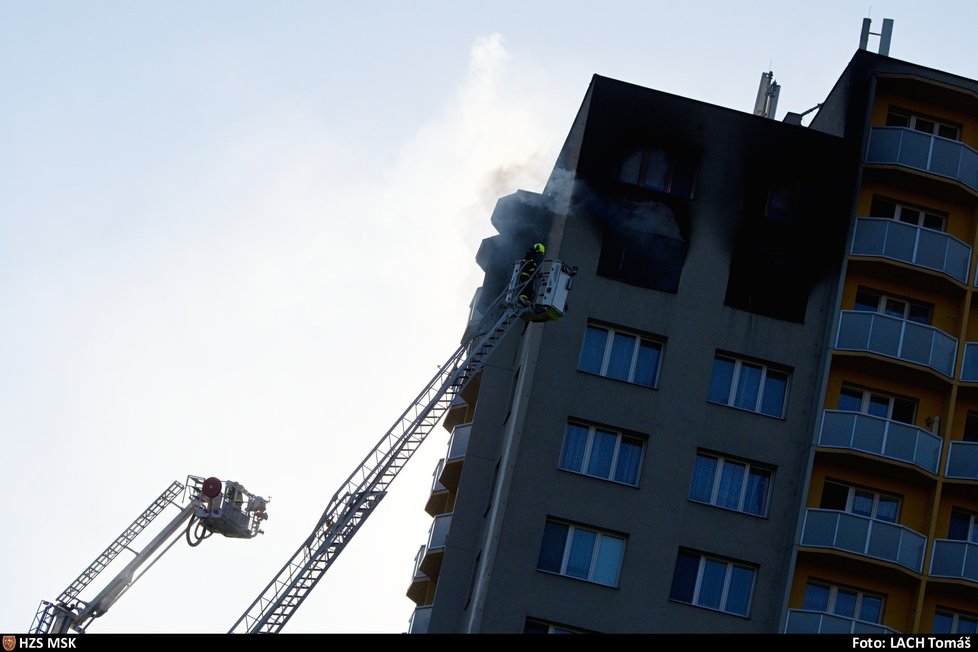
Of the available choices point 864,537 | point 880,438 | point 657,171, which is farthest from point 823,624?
point 657,171

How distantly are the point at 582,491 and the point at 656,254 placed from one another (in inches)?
283

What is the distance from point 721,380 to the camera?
40.9m

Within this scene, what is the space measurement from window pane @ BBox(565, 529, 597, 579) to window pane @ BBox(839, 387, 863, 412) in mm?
8388

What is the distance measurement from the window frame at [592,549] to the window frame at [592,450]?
138 cm

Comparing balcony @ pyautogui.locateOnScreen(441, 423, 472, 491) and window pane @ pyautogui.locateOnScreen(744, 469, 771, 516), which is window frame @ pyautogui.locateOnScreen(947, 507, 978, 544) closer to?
window pane @ pyautogui.locateOnScreen(744, 469, 771, 516)

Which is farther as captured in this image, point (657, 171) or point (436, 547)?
point (436, 547)

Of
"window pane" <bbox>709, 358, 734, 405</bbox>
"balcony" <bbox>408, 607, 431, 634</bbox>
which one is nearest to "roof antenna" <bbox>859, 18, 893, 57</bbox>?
"window pane" <bbox>709, 358, 734, 405</bbox>

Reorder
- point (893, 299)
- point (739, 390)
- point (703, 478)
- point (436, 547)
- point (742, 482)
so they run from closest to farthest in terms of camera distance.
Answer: point (703, 478) < point (742, 482) < point (739, 390) < point (893, 299) < point (436, 547)

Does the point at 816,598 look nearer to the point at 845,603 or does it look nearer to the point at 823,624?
the point at 845,603

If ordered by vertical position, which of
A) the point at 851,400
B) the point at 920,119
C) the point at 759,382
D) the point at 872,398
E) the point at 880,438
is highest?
the point at 920,119

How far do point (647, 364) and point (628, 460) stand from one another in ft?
9.09

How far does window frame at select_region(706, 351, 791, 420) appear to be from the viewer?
40.7 meters
